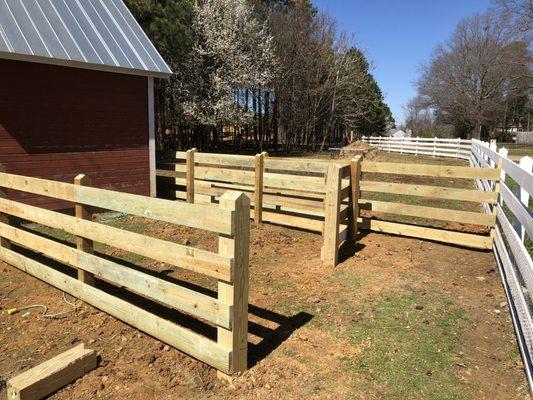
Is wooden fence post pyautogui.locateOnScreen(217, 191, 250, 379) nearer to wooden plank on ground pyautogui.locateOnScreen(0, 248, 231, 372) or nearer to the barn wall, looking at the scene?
wooden plank on ground pyautogui.locateOnScreen(0, 248, 231, 372)

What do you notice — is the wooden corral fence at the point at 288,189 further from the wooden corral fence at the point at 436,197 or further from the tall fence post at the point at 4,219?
the tall fence post at the point at 4,219

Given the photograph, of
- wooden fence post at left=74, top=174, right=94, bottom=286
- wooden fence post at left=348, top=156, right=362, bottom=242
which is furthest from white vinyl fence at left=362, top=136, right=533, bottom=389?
wooden fence post at left=74, top=174, right=94, bottom=286

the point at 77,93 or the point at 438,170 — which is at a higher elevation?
the point at 77,93

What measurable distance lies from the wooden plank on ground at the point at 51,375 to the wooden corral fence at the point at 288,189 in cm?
334

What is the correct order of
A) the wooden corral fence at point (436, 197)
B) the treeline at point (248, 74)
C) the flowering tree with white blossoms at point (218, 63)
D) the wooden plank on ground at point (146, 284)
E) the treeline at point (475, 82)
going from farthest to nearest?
the treeline at point (475, 82)
the flowering tree with white blossoms at point (218, 63)
the treeline at point (248, 74)
the wooden corral fence at point (436, 197)
the wooden plank on ground at point (146, 284)

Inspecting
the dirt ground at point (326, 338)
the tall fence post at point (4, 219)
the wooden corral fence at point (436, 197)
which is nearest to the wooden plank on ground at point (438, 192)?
the wooden corral fence at point (436, 197)

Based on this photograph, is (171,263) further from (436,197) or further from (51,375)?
(436,197)

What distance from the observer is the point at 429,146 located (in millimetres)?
29781

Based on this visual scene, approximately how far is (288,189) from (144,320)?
4742mm

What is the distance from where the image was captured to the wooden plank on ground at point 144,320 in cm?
307

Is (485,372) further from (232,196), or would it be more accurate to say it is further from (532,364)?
(232,196)

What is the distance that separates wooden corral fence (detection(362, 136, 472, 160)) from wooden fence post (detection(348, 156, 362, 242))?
18559 mm

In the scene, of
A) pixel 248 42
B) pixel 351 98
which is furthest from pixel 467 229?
pixel 351 98

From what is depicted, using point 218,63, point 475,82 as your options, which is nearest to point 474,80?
point 475,82
